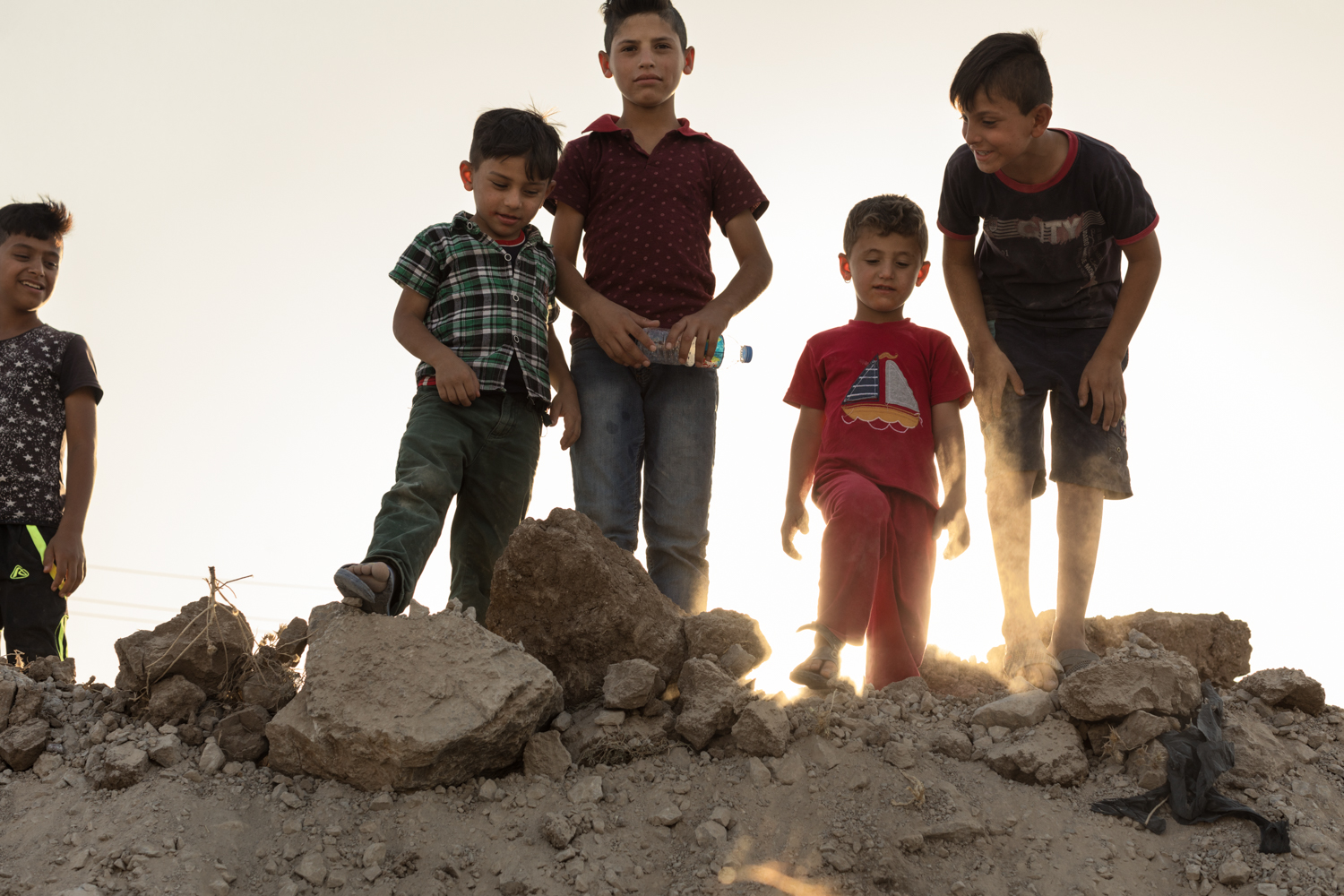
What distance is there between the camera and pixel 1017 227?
3426mm

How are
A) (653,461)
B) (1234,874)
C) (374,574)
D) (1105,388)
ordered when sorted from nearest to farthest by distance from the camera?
(1234,874) < (374,574) < (1105,388) < (653,461)

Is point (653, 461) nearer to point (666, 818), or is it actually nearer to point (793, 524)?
point (793, 524)

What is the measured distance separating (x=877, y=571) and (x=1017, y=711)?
1.91 ft

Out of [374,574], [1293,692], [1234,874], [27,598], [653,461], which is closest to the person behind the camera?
[1234,874]

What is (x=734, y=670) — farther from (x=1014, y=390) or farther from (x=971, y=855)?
(x=1014, y=390)

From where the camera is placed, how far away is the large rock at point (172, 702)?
9.26 ft

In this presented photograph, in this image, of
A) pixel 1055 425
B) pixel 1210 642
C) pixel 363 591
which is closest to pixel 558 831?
pixel 363 591

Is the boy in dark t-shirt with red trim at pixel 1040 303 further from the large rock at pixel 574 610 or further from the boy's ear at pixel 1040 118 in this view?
the large rock at pixel 574 610

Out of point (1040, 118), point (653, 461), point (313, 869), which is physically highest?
point (1040, 118)

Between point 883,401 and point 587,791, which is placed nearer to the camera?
point 587,791

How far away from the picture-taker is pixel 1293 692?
10.4ft

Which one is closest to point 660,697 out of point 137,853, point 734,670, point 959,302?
point 734,670

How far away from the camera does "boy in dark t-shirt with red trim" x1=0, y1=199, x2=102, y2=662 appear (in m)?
3.79

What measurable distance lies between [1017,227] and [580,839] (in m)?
2.44
